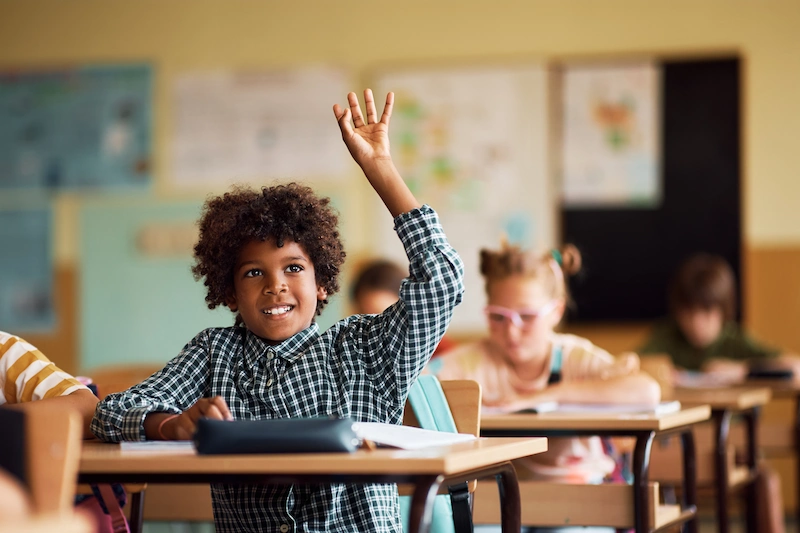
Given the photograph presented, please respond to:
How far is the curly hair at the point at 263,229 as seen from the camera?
1924 millimetres

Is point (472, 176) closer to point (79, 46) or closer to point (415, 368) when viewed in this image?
point (79, 46)

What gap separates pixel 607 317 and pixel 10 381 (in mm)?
4024

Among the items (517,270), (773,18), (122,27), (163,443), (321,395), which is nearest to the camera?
(163,443)

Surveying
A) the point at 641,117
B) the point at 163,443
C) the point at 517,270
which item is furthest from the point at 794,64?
the point at 163,443

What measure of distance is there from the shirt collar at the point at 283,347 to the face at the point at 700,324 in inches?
133

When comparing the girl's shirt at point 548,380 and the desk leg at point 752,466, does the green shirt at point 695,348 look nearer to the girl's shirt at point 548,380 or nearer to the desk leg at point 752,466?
the desk leg at point 752,466

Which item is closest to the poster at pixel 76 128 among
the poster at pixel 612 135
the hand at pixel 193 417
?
the poster at pixel 612 135

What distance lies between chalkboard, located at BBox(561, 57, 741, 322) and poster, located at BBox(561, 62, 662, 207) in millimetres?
55

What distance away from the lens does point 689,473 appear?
270 cm

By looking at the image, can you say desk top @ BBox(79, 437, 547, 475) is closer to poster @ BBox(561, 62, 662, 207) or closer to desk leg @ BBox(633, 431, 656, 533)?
desk leg @ BBox(633, 431, 656, 533)

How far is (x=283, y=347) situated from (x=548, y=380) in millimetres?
1322

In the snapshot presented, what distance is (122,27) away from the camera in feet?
20.2

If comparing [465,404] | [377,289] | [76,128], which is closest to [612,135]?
[377,289]

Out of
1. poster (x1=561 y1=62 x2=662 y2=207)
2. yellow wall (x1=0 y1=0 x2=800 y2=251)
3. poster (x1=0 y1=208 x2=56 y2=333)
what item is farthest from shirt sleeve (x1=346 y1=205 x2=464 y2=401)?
poster (x1=0 y1=208 x2=56 y2=333)
